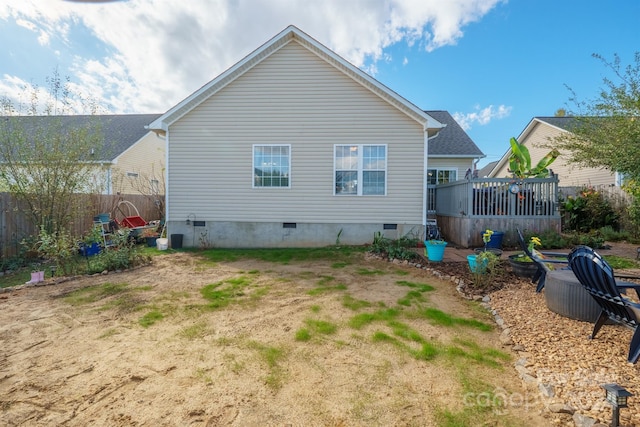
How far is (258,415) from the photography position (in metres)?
2.09

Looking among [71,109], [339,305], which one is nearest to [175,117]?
[71,109]

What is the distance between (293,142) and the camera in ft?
29.4

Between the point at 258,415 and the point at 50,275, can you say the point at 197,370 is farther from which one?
the point at 50,275

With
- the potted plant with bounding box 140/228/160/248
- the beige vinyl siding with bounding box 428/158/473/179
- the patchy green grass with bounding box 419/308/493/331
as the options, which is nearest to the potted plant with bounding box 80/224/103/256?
the potted plant with bounding box 140/228/160/248

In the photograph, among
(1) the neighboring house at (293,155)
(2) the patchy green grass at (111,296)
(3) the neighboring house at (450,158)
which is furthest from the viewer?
(3) the neighboring house at (450,158)

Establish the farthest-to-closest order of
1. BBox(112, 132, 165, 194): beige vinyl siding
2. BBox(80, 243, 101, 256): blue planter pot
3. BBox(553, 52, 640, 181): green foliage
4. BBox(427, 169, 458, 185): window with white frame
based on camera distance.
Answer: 1. BBox(112, 132, 165, 194): beige vinyl siding
2. BBox(427, 169, 458, 185): window with white frame
3. BBox(80, 243, 101, 256): blue planter pot
4. BBox(553, 52, 640, 181): green foliage

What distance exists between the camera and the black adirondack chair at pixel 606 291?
2.46m

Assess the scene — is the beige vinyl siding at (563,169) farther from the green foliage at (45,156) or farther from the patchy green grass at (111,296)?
the green foliage at (45,156)

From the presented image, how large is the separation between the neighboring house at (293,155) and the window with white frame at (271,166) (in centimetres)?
3

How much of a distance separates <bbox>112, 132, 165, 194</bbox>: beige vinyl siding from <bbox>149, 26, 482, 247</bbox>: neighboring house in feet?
24.7

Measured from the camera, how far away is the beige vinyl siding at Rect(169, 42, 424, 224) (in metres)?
8.76

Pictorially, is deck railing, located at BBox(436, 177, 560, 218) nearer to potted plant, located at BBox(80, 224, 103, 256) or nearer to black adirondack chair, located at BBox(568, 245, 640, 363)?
black adirondack chair, located at BBox(568, 245, 640, 363)

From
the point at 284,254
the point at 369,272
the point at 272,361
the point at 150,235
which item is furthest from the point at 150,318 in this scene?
the point at 150,235

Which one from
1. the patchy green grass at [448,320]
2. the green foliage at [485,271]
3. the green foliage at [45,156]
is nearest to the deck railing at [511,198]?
the green foliage at [485,271]
